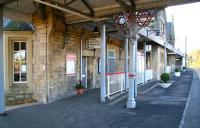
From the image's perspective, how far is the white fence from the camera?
14086mm

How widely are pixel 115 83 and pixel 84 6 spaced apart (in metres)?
4.82

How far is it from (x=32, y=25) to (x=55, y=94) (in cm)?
313

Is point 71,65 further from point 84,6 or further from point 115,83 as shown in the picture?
point 84,6

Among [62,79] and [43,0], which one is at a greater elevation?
[43,0]

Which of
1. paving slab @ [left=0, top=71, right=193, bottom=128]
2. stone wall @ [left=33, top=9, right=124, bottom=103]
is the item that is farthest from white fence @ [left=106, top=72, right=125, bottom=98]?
stone wall @ [left=33, top=9, right=124, bottom=103]

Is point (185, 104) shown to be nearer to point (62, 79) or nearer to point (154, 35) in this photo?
point (62, 79)

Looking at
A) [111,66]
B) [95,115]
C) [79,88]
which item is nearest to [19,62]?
[79,88]

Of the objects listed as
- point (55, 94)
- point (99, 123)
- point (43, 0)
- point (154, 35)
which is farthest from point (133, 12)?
point (154, 35)

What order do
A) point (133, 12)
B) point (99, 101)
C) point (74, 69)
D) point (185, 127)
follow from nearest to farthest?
point (185, 127)
point (133, 12)
point (99, 101)
point (74, 69)

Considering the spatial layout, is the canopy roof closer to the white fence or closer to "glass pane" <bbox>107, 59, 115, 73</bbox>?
the white fence

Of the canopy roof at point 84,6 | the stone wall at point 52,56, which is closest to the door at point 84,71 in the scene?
the stone wall at point 52,56

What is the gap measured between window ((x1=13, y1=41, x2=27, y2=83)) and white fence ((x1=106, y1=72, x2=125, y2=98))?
3.69m

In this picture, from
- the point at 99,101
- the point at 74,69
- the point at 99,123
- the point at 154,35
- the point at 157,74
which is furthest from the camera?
the point at 157,74

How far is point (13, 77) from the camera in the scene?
13555 millimetres
